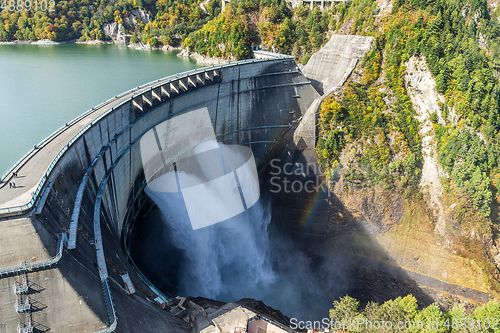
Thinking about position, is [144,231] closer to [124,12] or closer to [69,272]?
[69,272]

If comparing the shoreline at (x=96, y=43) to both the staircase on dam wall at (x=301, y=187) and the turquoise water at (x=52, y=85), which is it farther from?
the staircase on dam wall at (x=301, y=187)

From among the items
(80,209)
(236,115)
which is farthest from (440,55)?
(80,209)

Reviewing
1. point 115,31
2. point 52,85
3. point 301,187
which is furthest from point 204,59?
point 115,31

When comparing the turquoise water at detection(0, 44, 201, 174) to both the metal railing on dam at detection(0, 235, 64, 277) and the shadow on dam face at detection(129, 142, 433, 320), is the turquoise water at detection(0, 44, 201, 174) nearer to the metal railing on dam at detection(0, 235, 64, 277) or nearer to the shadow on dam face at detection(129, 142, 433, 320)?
the shadow on dam face at detection(129, 142, 433, 320)

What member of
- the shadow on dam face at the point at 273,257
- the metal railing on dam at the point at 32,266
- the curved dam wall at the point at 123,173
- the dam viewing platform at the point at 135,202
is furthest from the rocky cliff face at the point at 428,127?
the metal railing on dam at the point at 32,266

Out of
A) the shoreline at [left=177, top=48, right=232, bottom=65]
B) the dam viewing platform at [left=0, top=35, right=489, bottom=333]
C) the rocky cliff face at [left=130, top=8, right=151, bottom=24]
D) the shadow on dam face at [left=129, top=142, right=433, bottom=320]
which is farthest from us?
the rocky cliff face at [left=130, top=8, right=151, bottom=24]

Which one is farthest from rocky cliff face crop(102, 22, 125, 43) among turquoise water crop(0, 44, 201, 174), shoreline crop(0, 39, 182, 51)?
turquoise water crop(0, 44, 201, 174)

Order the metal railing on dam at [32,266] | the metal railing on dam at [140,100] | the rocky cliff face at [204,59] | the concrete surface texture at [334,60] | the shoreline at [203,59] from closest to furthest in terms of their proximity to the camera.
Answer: the metal railing on dam at [32,266] < the metal railing on dam at [140,100] < the concrete surface texture at [334,60] < the shoreline at [203,59] < the rocky cliff face at [204,59]
